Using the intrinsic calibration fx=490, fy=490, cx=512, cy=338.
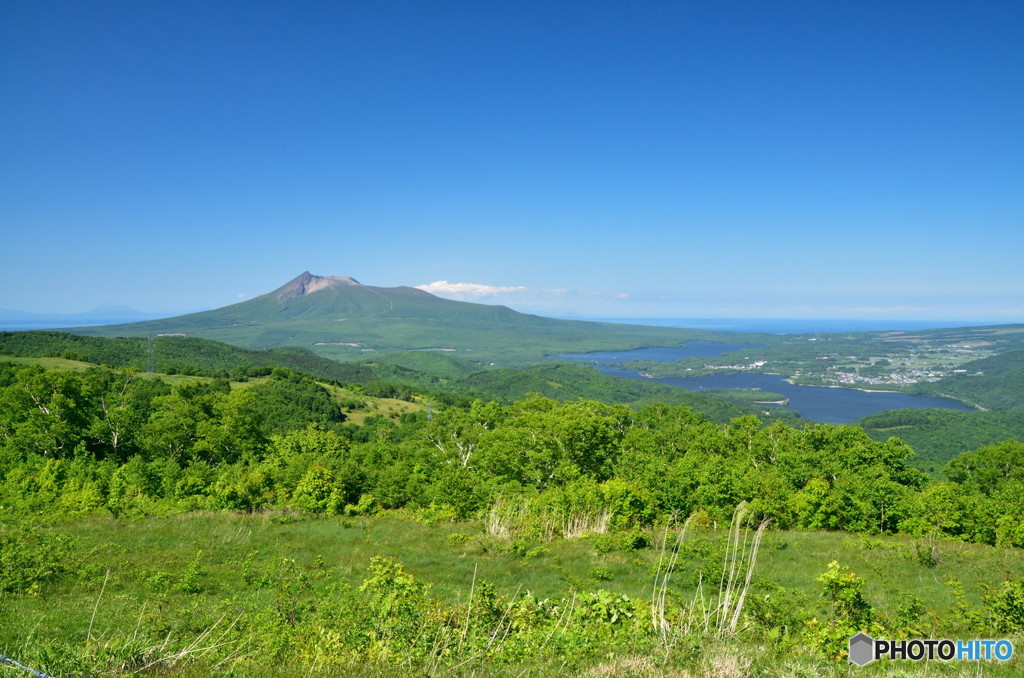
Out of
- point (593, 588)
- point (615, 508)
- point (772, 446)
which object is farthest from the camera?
point (772, 446)

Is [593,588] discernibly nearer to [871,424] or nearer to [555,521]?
[555,521]

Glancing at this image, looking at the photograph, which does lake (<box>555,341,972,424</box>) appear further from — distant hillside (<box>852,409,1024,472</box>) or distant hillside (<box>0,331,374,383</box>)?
distant hillside (<box>0,331,374,383</box>)

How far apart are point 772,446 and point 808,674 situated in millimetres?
30565

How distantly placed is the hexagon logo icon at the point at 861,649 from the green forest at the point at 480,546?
13cm

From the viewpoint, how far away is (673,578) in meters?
12.1

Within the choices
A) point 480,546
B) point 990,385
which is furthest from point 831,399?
point 480,546

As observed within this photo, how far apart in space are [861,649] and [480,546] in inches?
394

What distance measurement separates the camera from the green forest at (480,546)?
580 centimetres

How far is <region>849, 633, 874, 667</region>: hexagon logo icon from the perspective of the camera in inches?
242

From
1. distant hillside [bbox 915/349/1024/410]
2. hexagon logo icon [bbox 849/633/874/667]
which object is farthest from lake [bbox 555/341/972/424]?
hexagon logo icon [bbox 849/633/874/667]

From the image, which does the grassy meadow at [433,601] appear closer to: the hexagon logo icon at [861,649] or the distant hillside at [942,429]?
the hexagon logo icon at [861,649]

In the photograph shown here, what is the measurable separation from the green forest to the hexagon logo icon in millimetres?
133

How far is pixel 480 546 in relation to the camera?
14.4m

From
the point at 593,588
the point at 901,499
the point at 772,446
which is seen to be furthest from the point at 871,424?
the point at 593,588
